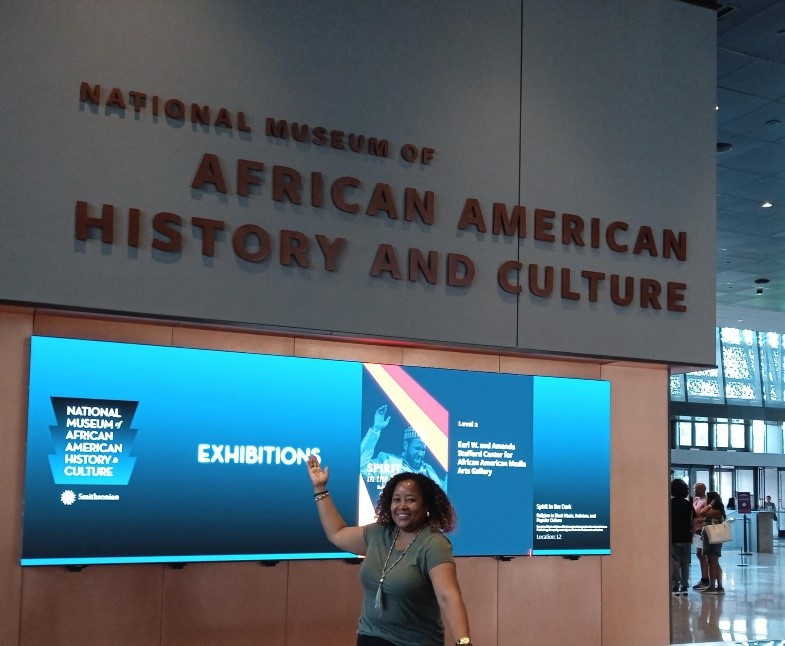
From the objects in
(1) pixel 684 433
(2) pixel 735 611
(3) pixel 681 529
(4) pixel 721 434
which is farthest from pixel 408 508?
(4) pixel 721 434

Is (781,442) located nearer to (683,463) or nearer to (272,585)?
(683,463)

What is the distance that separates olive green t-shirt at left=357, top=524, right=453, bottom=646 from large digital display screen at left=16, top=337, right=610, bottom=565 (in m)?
2.50

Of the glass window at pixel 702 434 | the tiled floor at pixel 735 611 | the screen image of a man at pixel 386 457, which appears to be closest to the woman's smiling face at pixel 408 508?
the screen image of a man at pixel 386 457

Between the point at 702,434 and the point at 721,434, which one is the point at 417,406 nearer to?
the point at 702,434

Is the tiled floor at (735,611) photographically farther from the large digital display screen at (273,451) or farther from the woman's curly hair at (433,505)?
the woman's curly hair at (433,505)

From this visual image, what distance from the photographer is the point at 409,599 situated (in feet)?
12.5

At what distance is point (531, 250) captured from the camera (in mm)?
7234

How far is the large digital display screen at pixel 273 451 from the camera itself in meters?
5.81

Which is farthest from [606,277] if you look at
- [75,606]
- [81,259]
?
[75,606]

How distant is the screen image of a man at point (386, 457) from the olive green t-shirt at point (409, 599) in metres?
2.73

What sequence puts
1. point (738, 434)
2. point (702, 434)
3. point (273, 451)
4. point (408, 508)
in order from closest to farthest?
point (408, 508), point (273, 451), point (702, 434), point (738, 434)

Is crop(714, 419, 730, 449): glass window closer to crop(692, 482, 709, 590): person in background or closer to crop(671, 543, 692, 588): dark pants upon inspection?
crop(692, 482, 709, 590): person in background

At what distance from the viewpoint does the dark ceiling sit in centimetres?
844

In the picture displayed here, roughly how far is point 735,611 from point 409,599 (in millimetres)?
9017
